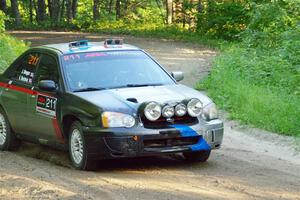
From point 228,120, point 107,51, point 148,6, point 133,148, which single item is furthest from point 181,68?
point 148,6

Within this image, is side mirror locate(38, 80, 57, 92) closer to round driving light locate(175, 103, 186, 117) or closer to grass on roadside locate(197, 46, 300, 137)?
round driving light locate(175, 103, 186, 117)

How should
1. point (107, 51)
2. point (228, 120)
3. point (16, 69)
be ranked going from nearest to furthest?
point (107, 51)
point (16, 69)
point (228, 120)

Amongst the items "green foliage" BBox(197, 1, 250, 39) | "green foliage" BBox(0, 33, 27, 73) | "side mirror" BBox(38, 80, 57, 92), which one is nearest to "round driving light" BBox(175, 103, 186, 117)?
"side mirror" BBox(38, 80, 57, 92)

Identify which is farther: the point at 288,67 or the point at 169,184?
the point at 288,67

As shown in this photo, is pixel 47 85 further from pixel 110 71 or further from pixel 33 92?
pixel 110 71

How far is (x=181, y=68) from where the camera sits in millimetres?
21797

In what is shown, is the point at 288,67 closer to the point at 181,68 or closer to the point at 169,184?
the point at 181,68

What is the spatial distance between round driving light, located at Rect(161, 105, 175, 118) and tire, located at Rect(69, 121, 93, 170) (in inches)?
42.5

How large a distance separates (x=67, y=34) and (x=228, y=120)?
2321 centimetres

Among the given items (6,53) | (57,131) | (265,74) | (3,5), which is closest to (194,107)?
(57,131)

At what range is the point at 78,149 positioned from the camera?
873 cm

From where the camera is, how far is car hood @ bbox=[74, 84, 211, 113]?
331 inches

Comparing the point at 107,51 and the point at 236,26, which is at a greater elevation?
the point at 107,51

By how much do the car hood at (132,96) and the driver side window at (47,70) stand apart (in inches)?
32.1
